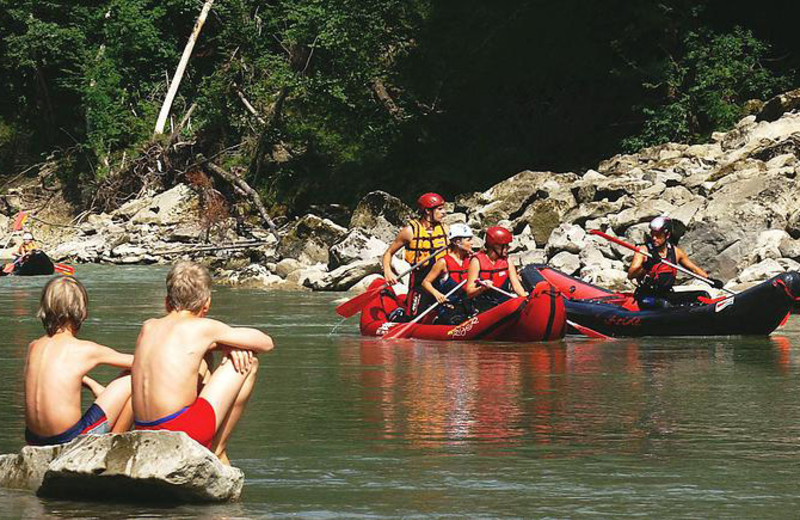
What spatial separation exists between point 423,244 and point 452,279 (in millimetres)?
532

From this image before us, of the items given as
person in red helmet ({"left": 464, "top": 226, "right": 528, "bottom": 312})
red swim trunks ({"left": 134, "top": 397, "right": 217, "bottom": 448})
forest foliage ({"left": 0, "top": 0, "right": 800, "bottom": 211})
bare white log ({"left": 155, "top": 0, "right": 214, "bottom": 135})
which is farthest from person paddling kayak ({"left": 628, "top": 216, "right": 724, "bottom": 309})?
bare white log ({"left": 155, "top": 0, "right": 214, "bottom": 135})

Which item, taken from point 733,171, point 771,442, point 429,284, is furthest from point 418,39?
point 771,442

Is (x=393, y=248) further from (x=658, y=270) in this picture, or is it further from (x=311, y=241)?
(x=311, y=241)

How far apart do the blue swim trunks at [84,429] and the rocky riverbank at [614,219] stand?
1196 centimetres

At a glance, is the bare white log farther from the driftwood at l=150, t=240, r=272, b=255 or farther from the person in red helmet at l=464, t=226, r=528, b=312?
the person in red helmet at l=464, t=226, r=528, b=312

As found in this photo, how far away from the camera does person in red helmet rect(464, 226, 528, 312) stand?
13.2 meters

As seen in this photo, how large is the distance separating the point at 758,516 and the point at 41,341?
9.71 feet

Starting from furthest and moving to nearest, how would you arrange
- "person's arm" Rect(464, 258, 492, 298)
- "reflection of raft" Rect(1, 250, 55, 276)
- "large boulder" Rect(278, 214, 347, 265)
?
"reflection of raft" Rect(1, 250, 55, 276) → "large boulder" Rect(278, 214, 347, 265) → "person's arm" Rect(464, 258, 492, 298)

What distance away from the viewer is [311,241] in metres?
25.1

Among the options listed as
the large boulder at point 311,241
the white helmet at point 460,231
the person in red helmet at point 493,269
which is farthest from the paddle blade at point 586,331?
the large boulder at point 311,241

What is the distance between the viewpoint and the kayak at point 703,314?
518 inches

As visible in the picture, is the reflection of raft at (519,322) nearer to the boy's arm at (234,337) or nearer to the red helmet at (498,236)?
the red helmet at (498,236)

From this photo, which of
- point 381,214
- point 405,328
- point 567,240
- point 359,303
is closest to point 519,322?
point 405,328

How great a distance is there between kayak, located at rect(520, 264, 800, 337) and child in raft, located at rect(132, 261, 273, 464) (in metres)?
8.01
